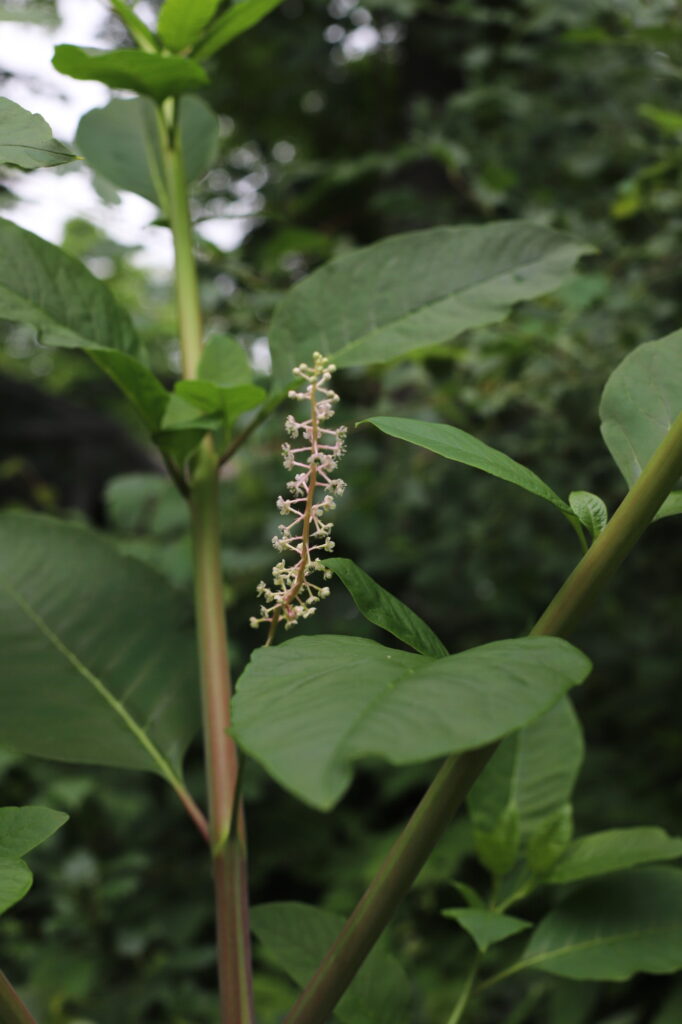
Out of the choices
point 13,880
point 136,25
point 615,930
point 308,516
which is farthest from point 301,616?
point 136,25

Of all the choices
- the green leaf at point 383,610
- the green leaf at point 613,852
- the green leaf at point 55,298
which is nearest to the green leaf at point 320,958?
the green leaf at point 613,852

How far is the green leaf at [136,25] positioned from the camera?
48 cm

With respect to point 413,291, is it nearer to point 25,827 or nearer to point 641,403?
point 641,403

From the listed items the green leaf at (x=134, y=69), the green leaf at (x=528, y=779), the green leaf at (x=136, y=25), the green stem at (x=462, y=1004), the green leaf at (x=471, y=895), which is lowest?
the green stem at (x=462, y=1004)

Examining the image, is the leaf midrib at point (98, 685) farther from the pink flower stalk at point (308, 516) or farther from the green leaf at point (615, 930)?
the green leaf at point (615, 930)

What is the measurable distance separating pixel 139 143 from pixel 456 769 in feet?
1.66

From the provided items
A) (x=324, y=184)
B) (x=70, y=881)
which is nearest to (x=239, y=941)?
(x=324, y=184)

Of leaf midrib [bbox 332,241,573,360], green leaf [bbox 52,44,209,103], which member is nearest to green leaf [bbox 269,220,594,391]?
leaf midrib [bbox 332,241,573,360]

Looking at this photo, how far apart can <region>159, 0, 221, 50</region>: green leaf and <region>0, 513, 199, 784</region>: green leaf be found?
11.4 inches

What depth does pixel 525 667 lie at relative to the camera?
0.26 m

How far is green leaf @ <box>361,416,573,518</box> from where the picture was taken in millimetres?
300

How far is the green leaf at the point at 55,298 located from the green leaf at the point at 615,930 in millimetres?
406

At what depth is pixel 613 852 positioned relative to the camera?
464mm

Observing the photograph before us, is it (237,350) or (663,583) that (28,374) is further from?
(237,350)
